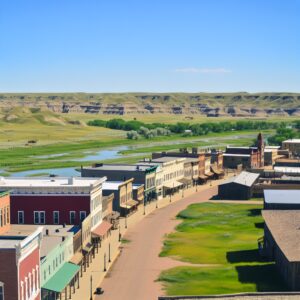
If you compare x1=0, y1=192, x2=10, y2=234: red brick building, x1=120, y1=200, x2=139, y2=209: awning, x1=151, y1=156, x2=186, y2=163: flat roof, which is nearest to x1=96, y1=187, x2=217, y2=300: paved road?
x1=120, y1=200, x2=139, y2=209: awning

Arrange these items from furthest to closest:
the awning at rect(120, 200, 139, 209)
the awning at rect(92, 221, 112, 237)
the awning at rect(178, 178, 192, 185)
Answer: the awning at rect(178, 178, 192, 185), the awning at rect(120, 200, 139, 209), the awning at rect(92, 221, 112, 237)

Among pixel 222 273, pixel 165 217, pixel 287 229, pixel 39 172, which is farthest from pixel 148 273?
pixel 39 172

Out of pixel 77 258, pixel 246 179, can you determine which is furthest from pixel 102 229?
pixel 246 179

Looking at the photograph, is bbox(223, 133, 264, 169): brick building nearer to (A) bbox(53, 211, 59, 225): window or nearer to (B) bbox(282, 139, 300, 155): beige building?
(B) bbox(282, 139, 300, 155): beige building

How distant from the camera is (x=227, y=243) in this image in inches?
3051

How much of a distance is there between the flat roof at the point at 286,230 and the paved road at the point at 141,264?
1105 centimetres

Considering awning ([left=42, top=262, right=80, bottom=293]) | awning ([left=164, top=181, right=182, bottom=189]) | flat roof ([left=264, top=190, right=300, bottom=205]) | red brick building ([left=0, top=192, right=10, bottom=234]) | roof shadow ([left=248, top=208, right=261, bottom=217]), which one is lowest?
roof shadow ([left=248, top=208, right=261, bottom=217])

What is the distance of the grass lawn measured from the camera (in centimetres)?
5819

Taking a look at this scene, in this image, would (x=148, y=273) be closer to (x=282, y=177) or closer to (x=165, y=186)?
(x=165, y=186)

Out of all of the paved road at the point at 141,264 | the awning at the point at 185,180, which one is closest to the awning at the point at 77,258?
the paved road at the point at 141,264

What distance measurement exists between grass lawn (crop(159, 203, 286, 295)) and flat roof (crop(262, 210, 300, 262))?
2.94 m

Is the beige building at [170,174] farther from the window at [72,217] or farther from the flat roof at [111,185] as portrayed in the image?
the window at [72,217]

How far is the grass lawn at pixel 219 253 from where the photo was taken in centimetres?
5819

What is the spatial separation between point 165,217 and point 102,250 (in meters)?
25.2
